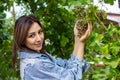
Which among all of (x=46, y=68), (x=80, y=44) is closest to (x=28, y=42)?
(x=46, y=68)

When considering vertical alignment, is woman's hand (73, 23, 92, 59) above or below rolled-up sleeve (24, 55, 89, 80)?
above

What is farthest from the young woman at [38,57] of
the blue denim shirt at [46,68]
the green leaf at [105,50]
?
the green leaf at [105,50]

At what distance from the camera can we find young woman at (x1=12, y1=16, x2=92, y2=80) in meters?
2.21

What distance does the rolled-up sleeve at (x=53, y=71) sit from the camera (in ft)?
7.17

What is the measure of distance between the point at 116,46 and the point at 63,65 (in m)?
0.41

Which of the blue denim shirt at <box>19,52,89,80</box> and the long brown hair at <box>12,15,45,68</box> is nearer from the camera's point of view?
the blue denim shirt at <box>19,52,89,80</box>

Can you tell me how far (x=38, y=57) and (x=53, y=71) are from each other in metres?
0.15

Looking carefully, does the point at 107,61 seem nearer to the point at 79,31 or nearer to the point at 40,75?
the point at 79,31

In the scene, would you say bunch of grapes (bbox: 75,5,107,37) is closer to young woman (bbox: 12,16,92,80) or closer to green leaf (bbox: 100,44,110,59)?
young woman (bbox: 12,16,92,80)

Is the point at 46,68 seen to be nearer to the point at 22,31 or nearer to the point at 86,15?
the point at 22,31

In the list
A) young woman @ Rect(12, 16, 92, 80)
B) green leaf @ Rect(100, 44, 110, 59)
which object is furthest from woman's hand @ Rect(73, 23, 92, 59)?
green leaf @ Rect(100, 44, 110, 59)

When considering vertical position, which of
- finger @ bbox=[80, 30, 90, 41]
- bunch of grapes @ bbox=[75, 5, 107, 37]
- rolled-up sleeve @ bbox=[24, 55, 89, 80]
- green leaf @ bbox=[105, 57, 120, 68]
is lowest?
rolled-up sleeve @ bbox=[24, 55, 89, 80]

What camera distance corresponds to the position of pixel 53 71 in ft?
7.27

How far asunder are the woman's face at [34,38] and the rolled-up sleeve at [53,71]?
10cm
